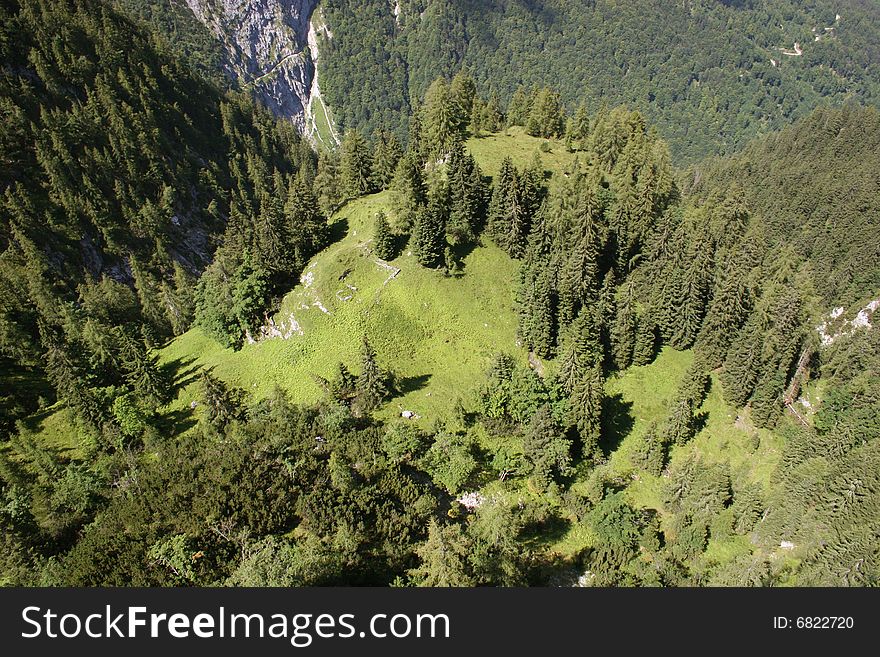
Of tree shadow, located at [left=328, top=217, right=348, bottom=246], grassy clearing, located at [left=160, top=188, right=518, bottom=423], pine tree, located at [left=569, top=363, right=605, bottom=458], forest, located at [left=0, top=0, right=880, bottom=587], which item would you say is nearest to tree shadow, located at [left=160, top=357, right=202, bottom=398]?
grassy clearing, located at [left=160, top=188, right=518, bottom=423]

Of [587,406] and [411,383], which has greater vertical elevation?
[587,406]

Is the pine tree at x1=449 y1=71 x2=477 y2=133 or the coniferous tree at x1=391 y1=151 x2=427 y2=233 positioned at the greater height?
the pine tree at x1=449 y1=71 x2=477 y2=133

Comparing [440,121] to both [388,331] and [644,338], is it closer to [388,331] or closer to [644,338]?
[388,331]

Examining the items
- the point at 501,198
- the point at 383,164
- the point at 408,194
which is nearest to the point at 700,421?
the point at 501,198

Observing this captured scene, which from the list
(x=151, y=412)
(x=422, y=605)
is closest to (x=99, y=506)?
(x=151, y=412)

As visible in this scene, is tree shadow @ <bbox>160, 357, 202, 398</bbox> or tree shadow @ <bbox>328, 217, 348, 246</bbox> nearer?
tree shadow @ <bbox>160, 357, 202, 398</bbox>

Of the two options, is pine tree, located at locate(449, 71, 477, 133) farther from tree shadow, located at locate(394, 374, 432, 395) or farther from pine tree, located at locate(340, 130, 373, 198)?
tree shadow, located at locate(394, 374, 432, 395)

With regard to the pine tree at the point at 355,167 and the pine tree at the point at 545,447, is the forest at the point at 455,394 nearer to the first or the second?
the pine tree at the point at 545,447
